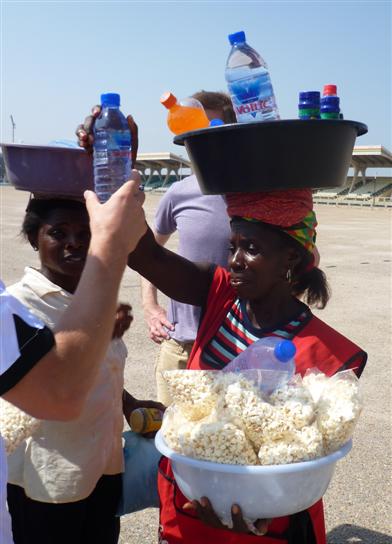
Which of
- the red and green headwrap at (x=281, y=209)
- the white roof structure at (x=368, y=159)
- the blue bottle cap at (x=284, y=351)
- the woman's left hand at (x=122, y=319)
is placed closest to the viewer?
the blue bottle cap at (x=284, y=351)

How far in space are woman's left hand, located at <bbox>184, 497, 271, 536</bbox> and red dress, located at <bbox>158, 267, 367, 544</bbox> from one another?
0.17m

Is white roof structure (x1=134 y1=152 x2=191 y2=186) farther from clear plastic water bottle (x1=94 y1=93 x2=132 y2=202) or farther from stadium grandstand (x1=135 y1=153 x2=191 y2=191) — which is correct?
clear plastic water bottle (x1=94 y1=93 x2=132 y2=202)

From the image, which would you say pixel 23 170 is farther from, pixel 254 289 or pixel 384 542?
pixel 384 542

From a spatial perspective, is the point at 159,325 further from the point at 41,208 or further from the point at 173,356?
the point at 41,208

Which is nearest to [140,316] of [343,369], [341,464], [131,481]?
[341,464]

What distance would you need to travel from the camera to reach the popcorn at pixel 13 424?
6.74 feet

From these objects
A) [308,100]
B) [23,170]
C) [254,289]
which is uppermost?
[308,100]

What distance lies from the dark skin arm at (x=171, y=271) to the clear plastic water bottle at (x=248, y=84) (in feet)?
2.01

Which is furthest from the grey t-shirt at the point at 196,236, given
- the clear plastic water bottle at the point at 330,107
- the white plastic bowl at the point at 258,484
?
the white plastic bowl at the point at 258,484

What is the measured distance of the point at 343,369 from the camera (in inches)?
84.0

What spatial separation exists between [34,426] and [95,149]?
0.98m

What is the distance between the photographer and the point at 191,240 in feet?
11.9

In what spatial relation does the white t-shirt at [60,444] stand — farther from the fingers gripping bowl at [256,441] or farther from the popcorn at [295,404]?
the popcorn at [295,404]

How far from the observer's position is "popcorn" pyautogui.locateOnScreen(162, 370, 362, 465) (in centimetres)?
173
